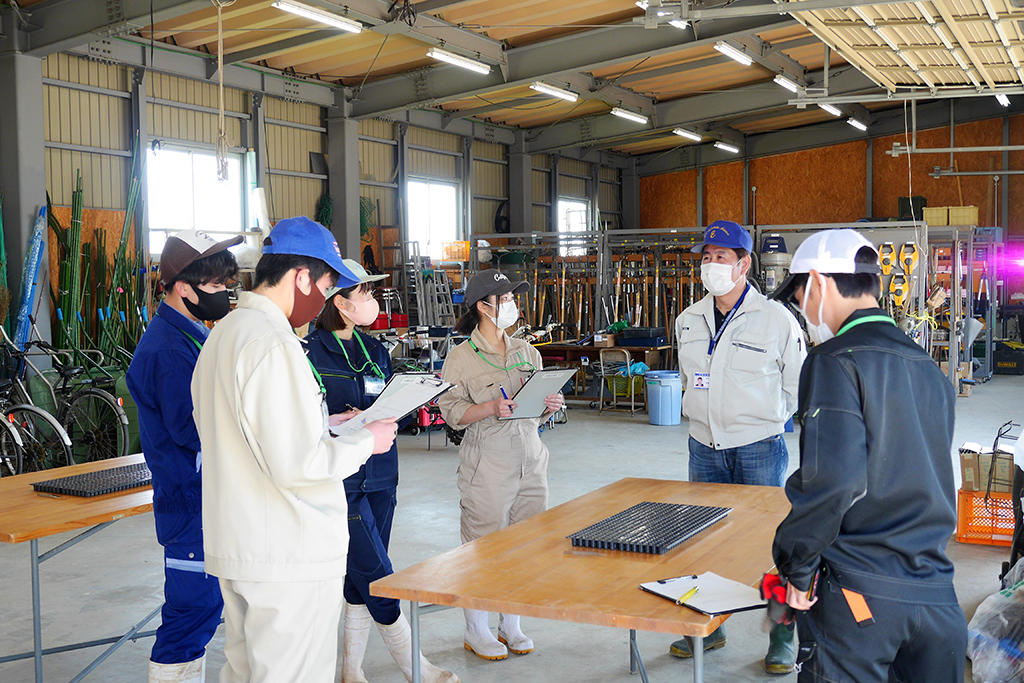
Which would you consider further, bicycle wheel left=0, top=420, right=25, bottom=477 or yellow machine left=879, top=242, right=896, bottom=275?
yellow machine left=879, top=242, right=896, bottom=275

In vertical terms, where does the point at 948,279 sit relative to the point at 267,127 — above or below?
below

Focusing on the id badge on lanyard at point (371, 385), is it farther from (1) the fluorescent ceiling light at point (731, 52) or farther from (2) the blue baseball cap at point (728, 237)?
(1) the fluorescent ceiling light at point (731, 52)

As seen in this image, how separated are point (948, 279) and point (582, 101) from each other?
600 cm

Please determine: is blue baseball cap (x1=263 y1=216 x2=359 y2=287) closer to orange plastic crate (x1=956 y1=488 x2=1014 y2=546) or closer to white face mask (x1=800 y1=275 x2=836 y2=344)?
white face mask (x1=800 y1=275 x2=836 y2=344)

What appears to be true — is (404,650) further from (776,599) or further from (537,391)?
(776,599)

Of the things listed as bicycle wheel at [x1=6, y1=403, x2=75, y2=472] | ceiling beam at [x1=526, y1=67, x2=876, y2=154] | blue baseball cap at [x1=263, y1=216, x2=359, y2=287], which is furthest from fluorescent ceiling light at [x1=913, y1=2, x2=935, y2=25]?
ceiling beam at [x1=526, y1=67, x2=876, y2=154]

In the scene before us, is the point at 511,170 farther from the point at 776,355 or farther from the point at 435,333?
the point at 776,355

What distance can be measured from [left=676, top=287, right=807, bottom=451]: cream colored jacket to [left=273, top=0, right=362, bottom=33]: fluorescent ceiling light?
561 centimetres

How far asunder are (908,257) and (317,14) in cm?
682

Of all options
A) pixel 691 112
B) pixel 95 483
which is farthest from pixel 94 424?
pixel 691 112

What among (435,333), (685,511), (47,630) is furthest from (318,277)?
(435,333)

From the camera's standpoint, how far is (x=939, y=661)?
2.03 m

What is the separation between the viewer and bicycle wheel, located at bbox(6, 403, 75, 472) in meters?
6.99

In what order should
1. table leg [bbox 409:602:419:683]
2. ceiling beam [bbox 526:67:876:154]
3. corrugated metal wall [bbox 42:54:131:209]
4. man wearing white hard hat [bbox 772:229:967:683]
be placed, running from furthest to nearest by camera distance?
ceiling beam [bbox 526:67:876:154], corrugated metal wall [bbox 42:54:131:209], table leg [bbox 409:602:419:683], man wearing white hard hat [bbox 772:229:967:683]
